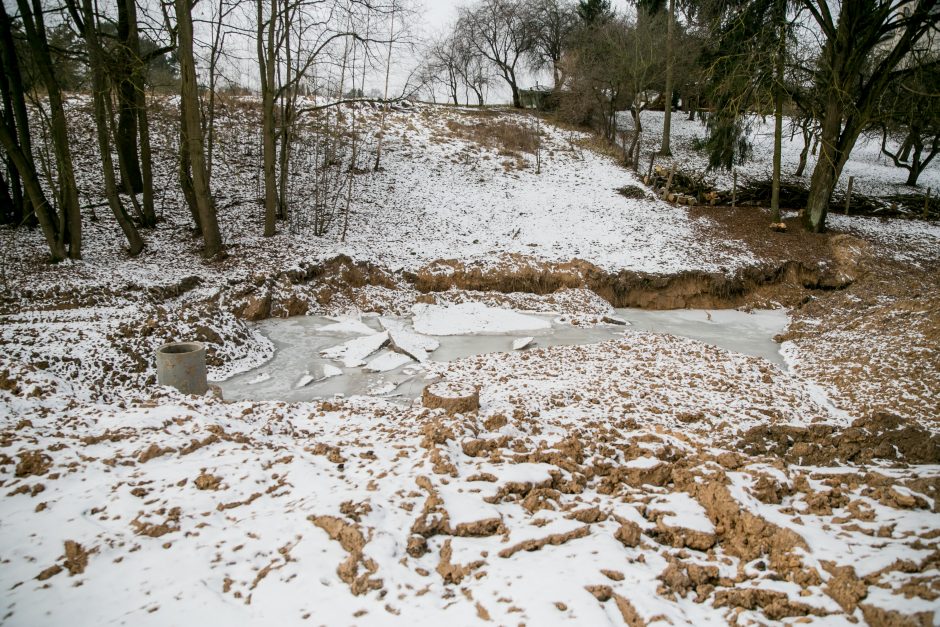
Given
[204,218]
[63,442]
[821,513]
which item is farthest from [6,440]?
[204,218]

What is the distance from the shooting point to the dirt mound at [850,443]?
4.57 meters

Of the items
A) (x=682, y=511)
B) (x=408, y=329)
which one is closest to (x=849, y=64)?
(x=408, y=329)

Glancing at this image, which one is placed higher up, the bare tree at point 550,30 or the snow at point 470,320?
the bare tree at point 550,30

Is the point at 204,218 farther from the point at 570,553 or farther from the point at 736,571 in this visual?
the point at 736,571

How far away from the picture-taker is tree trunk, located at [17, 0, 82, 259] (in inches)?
364

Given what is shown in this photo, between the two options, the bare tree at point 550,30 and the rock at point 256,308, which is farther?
the bare tree at point 550,30

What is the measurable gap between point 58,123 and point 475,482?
1107 centimetres

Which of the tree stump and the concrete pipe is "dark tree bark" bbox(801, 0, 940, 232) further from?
the concrete pipe

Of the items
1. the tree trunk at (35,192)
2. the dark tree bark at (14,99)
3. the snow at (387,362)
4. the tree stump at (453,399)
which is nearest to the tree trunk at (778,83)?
the snow at (387,362)

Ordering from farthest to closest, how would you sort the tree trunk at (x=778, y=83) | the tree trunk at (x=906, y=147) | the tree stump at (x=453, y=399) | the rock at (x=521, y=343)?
the tree trunk at (x=906, y=147), the tree trunk at (x=778, y=83), the rock at (x=521, y=343), the tree stump at (x=453, y=399)

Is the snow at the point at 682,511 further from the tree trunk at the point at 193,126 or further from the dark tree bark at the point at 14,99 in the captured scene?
the dark tree bark at the point at 14,99

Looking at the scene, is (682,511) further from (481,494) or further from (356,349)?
(356,349)

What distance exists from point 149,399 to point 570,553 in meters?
5.07

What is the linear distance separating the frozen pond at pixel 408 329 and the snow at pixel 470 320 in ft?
0.17
